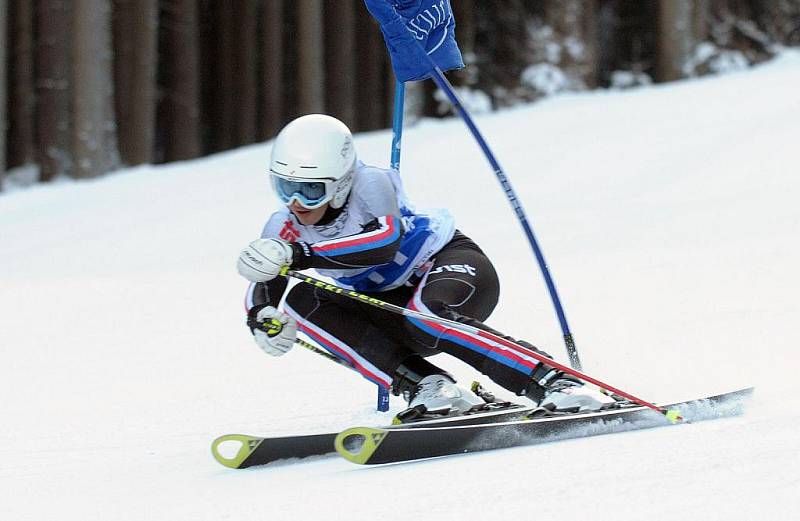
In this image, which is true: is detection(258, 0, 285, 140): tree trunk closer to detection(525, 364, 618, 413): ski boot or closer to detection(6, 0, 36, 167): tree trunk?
detection(6, 0, 36, 167): tree trunk

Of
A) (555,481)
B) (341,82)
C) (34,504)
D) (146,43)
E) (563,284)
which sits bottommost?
(341,82)

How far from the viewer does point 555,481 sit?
3.09 m

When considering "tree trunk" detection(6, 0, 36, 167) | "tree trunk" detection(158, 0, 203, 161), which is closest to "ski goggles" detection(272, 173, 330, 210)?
"tree trunk" detection(6, 0, 36, 167)

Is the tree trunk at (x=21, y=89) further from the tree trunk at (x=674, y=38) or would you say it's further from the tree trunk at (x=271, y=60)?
the tree trunk at (x=674, y=38)

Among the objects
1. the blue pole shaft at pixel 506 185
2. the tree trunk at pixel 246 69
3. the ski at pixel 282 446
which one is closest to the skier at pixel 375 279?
the ski at pixel 282 446

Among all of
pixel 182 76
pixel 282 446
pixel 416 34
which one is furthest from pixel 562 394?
pixel 182 76

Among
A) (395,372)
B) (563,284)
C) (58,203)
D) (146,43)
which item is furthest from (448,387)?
(146,43)

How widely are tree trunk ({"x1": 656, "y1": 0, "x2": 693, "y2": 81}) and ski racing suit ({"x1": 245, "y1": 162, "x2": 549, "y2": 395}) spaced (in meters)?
9.65

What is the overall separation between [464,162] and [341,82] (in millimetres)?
7047

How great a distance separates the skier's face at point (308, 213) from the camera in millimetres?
3932

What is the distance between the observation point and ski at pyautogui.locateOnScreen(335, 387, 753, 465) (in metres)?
3.52

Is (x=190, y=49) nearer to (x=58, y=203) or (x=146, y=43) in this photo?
(x=146, y=43)

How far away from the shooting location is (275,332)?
12.8 feet

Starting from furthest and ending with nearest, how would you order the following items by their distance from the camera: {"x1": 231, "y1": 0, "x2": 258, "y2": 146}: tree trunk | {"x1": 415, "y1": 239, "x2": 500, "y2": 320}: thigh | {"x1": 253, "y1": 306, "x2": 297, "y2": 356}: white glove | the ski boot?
{"x1": 231, "y1": 0, "x2": 258, "y2": 146}: tree trunk → {"x1": 415, "y1": 239, "x2": 500, "y2": 320}: thigh → {"x1": 253, "y1": 306, "x2": 297, "y2": 356}: white glove → the ski boot
